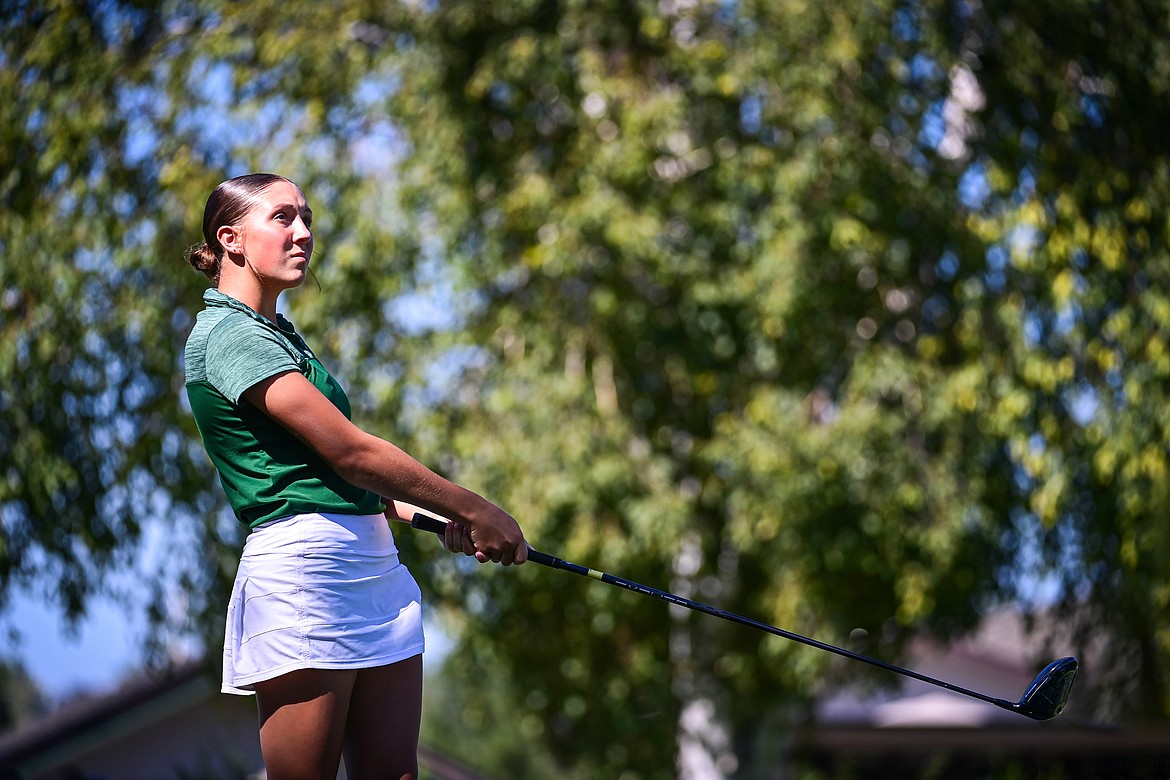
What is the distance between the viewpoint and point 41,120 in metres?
8.15

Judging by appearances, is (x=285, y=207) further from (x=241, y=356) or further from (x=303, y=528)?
(x=303, y=528)

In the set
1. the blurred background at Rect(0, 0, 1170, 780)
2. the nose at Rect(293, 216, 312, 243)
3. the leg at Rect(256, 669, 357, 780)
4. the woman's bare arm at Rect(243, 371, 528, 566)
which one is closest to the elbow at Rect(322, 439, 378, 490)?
the woman's bare arm at Rect(243, 371, 528, 566)

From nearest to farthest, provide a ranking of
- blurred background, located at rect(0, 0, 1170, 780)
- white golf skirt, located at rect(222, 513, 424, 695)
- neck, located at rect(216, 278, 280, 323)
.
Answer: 1. white golf skirt, located at rect(222, 513, 424, 695)
2. neck, located at rect(216, 278, 280, 323)
3. blurred background, located at rect(0, 0, 1170, 780)

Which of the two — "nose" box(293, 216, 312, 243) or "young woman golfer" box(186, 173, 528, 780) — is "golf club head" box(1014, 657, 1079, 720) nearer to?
"young woman golfer" box(186, 173, 528, 780)

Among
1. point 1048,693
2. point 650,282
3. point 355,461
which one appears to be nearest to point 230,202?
point 355,461

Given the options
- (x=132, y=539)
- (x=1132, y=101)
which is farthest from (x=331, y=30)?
(x=1132, y=101)

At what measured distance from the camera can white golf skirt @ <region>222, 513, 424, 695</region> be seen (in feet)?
7.27

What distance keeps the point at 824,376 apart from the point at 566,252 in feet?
6.96

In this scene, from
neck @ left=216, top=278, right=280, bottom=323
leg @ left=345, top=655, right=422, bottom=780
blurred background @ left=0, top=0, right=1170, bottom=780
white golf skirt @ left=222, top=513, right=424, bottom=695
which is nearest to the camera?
white golf skirt @ left=222, top=513, right=424, bottom=695

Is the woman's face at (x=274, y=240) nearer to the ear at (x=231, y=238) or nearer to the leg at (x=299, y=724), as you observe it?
the ear at (x=231, y=238)

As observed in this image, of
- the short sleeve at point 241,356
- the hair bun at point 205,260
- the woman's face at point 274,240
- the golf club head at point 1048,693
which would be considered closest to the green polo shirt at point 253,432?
the short sleeve at point 241,356

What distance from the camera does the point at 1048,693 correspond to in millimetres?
3285

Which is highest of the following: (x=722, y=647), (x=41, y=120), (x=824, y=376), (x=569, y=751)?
(x=41, y=120)

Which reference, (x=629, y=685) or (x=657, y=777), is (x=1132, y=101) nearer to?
(x=629, y=685)
